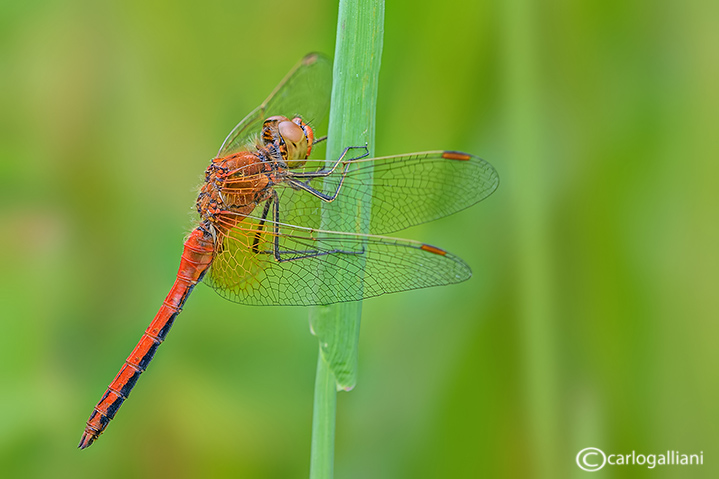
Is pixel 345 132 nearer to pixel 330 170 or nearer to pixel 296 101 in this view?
pixel 330 170

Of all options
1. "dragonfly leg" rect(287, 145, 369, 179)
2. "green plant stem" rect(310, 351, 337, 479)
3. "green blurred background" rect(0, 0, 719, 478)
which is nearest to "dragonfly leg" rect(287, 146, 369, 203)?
"dragonfly leg" rect(287, 145, 369, 179)

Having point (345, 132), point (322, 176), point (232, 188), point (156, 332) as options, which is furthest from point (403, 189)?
point (156, 332)
